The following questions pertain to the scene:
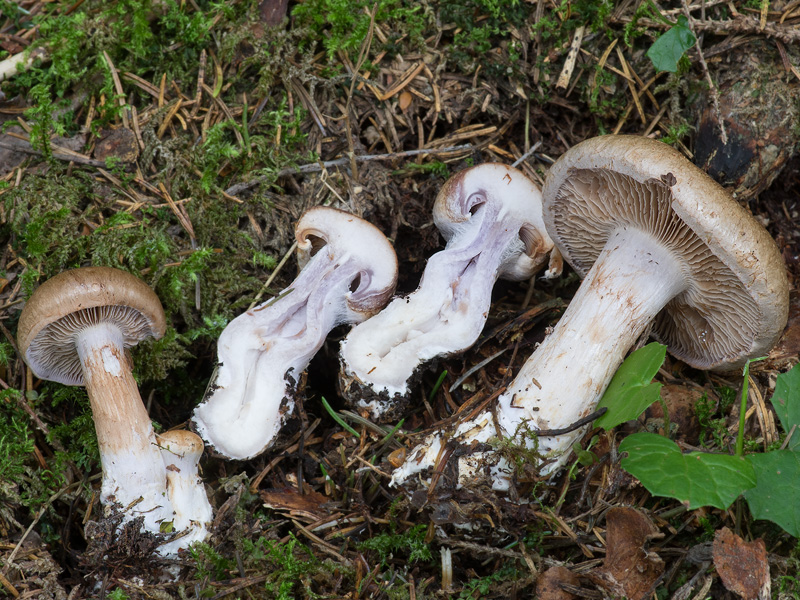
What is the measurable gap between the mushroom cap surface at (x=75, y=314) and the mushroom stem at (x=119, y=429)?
90 millimetres

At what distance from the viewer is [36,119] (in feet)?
10.7

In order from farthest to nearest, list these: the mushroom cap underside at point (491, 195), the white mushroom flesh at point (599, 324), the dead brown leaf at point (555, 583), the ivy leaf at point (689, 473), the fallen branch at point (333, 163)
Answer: the fallen branch at point (333, 163) < the mushroom cap underside at point (491, 195) < the white mushroom flesh at point (599, 324) < the dead brown leaf at point (555, 583) < the ivy leaf at point (689, 473)

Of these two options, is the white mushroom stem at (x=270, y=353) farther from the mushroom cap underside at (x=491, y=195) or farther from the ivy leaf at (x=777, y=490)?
the ivy leaf at (x=777, y=490)

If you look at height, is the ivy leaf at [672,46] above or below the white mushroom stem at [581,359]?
above

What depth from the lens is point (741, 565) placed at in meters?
2.21

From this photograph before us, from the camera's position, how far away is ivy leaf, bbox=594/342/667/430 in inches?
93.8

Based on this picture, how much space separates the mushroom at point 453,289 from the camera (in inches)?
119

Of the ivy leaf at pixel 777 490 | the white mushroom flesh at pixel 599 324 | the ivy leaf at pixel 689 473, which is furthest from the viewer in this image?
the white mushroom flesh at pixel 599 324

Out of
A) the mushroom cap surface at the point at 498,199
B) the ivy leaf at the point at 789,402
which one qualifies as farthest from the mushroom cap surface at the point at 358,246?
the ivy leaf at the point at 789,402

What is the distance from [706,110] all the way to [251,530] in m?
3.07

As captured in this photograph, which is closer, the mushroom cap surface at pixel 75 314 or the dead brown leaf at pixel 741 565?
the dead brown leaf at pixel 741 565

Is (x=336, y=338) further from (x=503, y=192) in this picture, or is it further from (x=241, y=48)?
(x=241, y=48)

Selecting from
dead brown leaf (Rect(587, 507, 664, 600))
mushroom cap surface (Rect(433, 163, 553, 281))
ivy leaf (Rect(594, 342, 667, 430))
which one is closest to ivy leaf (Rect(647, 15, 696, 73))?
mushroom cap surface (Rect(433, 163, 553, 281))

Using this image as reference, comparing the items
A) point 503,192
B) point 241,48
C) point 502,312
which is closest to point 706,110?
point 503,192
